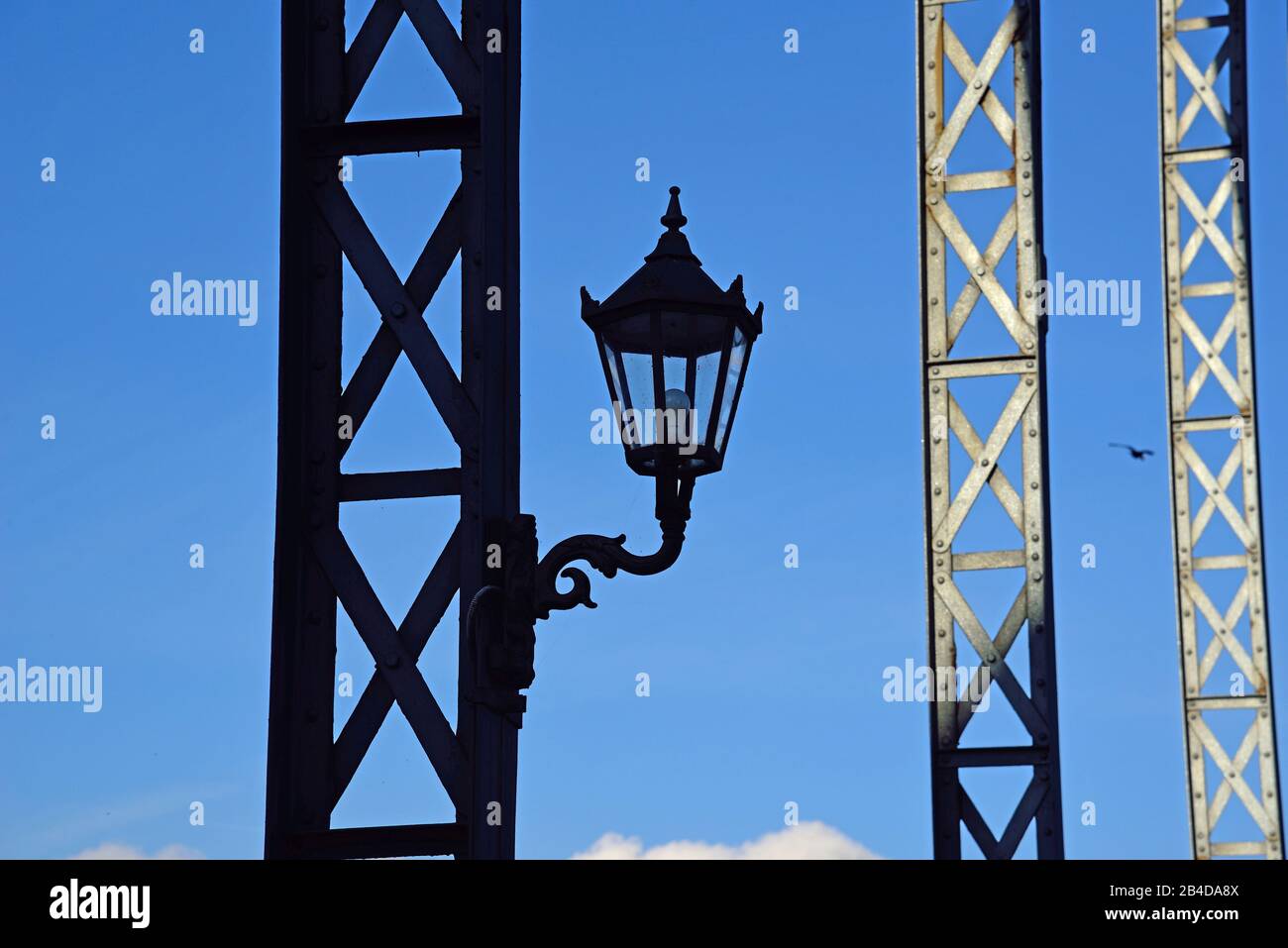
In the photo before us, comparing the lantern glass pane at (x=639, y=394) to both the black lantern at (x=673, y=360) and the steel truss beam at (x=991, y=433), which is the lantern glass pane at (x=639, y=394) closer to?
the black lantern at (x=673, y=360)

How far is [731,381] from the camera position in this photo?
5660mm

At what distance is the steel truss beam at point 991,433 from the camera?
912cm

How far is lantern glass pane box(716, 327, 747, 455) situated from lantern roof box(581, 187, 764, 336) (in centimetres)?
4

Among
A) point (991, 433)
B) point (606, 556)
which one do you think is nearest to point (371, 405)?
point (606, 556)

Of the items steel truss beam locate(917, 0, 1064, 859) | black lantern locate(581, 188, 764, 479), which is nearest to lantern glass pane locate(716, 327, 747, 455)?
black lantern locate(581, 188, 764, 479)

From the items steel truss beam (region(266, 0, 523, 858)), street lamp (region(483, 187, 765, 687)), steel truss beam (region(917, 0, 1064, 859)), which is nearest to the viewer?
steel truss beam (region(266, 0, 523, 858))

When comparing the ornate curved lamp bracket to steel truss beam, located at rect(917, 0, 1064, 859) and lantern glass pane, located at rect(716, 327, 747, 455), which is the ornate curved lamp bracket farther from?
steel truss beam, located at rect(917, 0, 1064, 859)

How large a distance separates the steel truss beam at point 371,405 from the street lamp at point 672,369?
0.99 ft

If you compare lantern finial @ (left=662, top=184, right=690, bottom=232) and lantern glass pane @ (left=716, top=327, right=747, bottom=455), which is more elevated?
lantern finial @ (left=662, top=184, right=690, bottom=232)

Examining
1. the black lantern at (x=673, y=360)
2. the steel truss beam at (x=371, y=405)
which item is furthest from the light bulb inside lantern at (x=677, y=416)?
the steel truss beam at (x=371, y=405)

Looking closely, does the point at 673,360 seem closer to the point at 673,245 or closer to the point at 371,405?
the point at 673,245

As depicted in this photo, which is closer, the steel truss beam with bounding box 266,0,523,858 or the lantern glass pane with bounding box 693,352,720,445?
the steel truss beam with bounding box 266,0,523,858

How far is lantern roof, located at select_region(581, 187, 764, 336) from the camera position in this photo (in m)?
5.56
